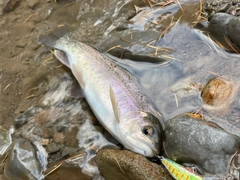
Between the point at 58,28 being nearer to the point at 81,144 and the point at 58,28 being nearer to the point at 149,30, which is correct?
the point at 149,30

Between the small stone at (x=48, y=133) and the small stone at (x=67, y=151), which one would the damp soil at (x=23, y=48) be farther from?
the small stone at (x=67, y=151)

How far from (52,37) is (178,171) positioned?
2.66 metres

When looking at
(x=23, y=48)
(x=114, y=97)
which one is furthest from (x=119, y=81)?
(x=23, y=48)

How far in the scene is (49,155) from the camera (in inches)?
159

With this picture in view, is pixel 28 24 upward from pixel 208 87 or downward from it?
upward

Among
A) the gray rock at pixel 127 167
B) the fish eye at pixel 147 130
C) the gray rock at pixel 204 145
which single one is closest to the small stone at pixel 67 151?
the gray rock at pixel 127 167

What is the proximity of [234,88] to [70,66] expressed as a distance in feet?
7.10

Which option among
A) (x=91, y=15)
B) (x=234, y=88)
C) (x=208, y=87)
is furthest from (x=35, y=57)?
(x=234, y=88)

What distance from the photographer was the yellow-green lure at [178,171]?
315 cm

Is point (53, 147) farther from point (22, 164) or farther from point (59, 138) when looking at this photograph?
point (22, 164)

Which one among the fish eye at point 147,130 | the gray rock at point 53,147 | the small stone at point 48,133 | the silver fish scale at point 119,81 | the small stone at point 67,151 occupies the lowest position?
the small stone at point 67,151

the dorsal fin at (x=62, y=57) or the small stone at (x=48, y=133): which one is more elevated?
the dorsal fin at (x=62, y=57)

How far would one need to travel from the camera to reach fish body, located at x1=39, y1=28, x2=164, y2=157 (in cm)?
359

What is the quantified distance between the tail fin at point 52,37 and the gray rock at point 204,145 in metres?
2.25
